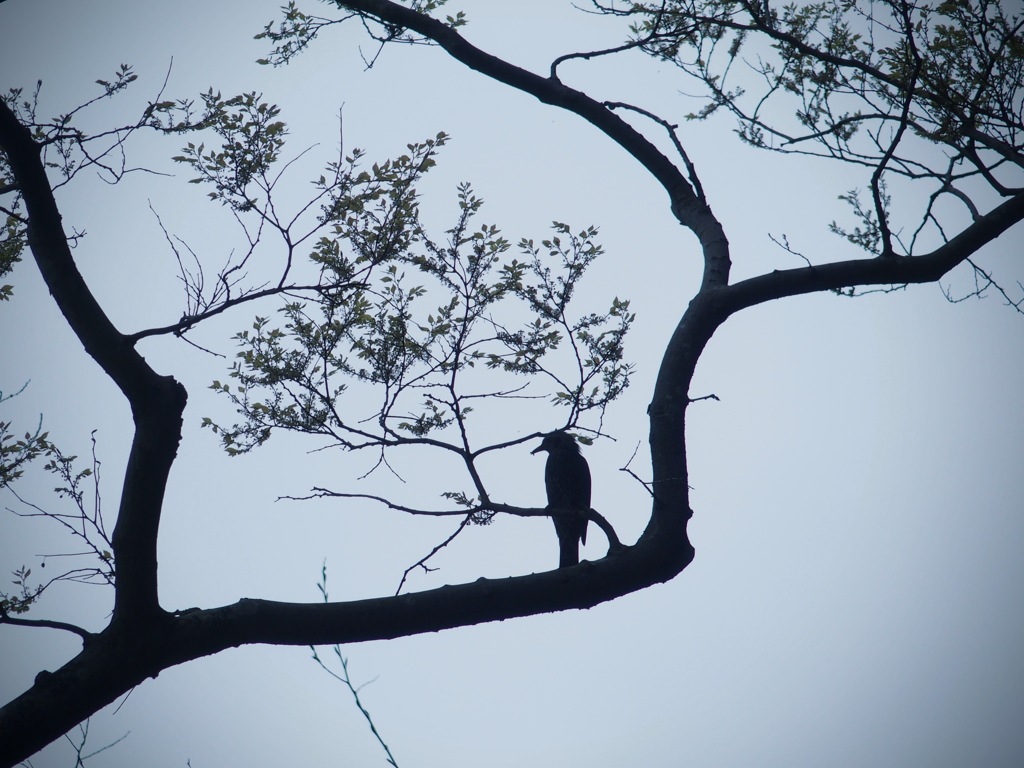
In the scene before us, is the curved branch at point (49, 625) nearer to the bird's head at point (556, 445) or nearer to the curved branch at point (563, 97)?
the curved branch at point (563, 97)

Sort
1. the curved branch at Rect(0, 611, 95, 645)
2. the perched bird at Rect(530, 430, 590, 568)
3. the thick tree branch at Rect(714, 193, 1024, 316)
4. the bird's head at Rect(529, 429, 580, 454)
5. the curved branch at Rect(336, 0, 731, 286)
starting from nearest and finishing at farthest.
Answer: the curved branch at Rect(0, 611, 95, 645), the thick tree branch at Rect(714, 193, 1024, 316), the curved branch at Rect(336, 0, 731, 286), the perched bird at Rect(530, 430, 590, 568), the bird's head at Rect(529, 429, 580, 454)

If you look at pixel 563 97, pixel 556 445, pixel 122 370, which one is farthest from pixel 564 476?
pixel 122 370

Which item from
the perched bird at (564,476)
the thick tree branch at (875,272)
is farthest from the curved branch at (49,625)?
the perched bird at (564,476)

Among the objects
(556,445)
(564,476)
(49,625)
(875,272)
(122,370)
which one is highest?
(556,445)

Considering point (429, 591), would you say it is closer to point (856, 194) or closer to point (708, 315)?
point (708, 315)

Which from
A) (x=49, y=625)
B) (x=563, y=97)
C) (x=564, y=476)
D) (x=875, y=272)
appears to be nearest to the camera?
(x=49, y=625)

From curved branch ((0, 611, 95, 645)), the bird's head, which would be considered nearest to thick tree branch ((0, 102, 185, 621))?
curved branch ((0, 611, 95, 645))

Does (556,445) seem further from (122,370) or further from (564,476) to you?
(122,370)

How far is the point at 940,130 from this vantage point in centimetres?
442

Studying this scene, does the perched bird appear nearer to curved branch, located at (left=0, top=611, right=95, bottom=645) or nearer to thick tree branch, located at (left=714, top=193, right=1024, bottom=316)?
thick tree branch, located at (left=714, top=193, right=1024, bottom=316)

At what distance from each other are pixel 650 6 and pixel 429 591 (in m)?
3.61

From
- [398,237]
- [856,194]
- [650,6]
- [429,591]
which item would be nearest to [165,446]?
[429,591]

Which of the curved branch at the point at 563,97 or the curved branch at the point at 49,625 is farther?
the curved branch at the point at 563,97

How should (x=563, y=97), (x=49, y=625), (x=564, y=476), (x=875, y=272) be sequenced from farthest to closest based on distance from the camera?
(x=564, y=476), (x=563, y=97), (x=875, y=272), (x=49, y=625)
